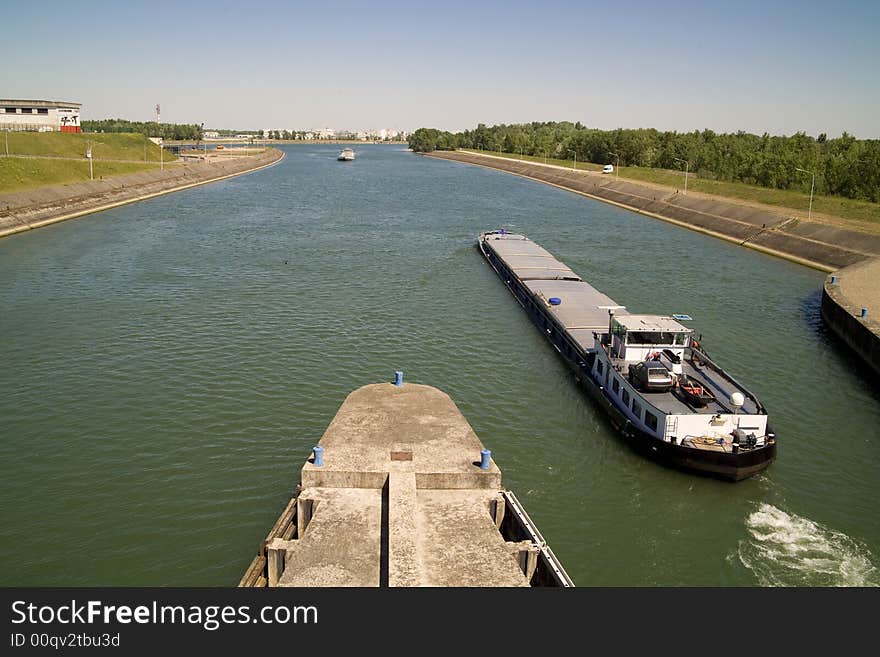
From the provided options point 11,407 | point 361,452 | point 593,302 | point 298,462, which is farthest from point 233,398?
point 593,302

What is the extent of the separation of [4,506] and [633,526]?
72.4ft

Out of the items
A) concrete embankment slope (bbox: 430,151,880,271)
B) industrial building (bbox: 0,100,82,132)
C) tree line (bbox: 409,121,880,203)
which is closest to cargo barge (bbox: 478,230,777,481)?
concrete embankment slope (bbox: 430,151,880,271)

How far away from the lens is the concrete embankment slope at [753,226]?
7000cm

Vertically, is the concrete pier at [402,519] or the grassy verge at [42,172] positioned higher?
the grassy verge at [42,172]

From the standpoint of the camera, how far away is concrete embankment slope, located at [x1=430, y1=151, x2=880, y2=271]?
70000 millimetres

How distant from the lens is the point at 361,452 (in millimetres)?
21922

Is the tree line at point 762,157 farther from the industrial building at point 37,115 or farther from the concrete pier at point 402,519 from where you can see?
the industrial building at point 37,115

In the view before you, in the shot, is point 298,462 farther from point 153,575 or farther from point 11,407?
point 11,407

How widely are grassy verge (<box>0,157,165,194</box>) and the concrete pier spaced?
3387 inches

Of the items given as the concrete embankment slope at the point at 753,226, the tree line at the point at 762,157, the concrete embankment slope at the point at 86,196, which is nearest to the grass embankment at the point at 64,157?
the concrete embankment slope at the point at 86,196

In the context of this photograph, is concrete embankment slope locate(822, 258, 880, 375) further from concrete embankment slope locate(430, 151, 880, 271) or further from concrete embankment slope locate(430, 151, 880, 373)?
concrete embankment slope locate(430, 151, 880, 271)

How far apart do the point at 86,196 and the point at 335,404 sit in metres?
86.5

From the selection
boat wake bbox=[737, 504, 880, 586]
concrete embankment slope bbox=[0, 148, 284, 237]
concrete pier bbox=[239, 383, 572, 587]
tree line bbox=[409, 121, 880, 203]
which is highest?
tree line bbox=[409, 121, 880, 203]

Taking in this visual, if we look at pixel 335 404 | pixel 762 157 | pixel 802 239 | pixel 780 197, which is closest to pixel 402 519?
pixel 335 404
